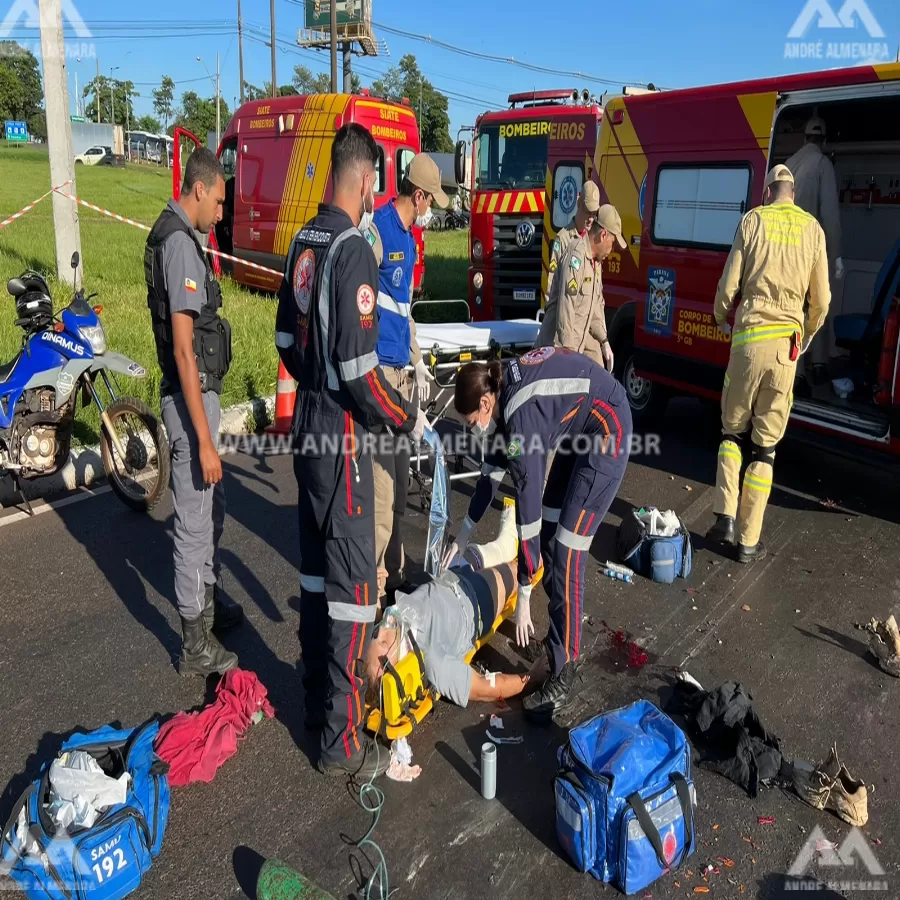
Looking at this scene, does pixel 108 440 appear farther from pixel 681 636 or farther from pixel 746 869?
pixel 746 869

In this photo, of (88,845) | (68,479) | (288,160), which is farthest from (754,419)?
(288,160)

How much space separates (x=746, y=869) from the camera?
8.67 feet

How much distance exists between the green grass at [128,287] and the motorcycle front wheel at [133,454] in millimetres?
1080

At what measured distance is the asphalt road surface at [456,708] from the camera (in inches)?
105

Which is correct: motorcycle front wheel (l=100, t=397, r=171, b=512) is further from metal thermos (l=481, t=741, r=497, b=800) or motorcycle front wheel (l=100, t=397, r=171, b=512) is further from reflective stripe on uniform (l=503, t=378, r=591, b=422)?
metal thermos (l=481, t=741, r=497, b=800)

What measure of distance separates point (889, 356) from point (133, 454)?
495cm

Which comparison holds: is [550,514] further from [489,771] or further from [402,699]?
[489,771]

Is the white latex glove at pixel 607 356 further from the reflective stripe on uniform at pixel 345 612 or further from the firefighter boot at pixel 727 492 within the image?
the reflective stripe on uniform at pixel 345 612

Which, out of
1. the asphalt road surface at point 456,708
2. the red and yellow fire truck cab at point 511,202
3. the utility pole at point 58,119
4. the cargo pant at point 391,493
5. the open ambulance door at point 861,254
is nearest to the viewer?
the asphalt road surface at point 456,708

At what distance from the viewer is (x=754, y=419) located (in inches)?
199

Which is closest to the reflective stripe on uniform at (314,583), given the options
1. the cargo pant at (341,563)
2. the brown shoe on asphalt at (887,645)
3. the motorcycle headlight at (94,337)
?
the cargo pant at (341,563)

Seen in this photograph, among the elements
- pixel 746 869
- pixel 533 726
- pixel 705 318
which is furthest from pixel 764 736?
pixel 705 318

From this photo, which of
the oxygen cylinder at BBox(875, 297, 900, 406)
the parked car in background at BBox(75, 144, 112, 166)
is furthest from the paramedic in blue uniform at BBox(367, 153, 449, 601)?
the parked car in background at BBox(75, 144, 112, 166)

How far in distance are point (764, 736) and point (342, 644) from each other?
1677mm
